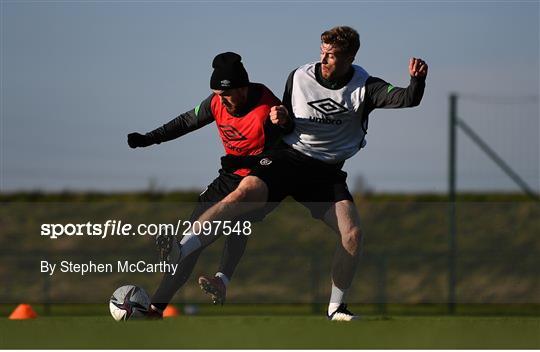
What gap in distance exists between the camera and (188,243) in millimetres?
9102

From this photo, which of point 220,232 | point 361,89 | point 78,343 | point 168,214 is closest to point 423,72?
point 361,89

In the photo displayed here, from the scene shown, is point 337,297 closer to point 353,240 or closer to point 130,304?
point 353,240

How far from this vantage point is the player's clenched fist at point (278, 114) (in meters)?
8.59

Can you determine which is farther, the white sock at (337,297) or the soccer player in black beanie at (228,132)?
the white sock at (337,297)

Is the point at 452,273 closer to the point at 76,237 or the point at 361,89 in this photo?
the point at 76,237

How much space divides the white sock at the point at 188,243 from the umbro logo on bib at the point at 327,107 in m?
1.58

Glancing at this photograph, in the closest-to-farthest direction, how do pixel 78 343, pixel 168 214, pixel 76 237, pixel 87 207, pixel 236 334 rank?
pixel 78 343, pixel 236 334, pixel 87 207, pixel 168 214, pixel 76 237

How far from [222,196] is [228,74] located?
114 centimetres

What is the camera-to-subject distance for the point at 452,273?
18.9m

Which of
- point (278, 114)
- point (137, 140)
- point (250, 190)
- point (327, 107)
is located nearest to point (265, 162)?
point (250, 190)

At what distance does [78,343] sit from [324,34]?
3236 mm

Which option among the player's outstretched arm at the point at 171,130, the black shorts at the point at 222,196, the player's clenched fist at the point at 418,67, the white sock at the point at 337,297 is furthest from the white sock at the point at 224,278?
the player's clenched fist at the point at 418,67

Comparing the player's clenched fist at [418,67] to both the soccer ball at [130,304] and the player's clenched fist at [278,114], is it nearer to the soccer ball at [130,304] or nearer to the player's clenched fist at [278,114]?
the player's clenched fist at [278,114]

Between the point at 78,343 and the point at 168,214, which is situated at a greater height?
the point at 168,214
